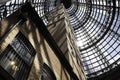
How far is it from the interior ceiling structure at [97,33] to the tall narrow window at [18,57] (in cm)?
1904

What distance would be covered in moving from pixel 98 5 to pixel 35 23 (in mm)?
24212

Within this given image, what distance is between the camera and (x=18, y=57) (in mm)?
10352

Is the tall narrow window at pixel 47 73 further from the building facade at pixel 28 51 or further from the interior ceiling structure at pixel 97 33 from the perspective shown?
the interior ceiling structure at pixel 97 33

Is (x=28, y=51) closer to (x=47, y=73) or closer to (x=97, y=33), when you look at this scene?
(x=47, y=73)

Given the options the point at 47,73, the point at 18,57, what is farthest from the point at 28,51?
the point at 47,73

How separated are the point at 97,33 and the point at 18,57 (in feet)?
95.6

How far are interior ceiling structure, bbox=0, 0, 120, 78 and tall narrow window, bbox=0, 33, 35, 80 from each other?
19.0 meters

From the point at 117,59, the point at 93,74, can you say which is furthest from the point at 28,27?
the point at 93,74

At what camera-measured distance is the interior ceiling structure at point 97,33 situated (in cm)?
3259

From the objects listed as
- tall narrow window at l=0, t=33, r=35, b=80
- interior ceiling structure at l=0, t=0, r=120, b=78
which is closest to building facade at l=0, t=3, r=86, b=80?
tall narrow window at l=0, t=33, r=35, b=80

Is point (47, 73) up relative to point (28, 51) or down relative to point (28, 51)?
down

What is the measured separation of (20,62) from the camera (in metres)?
10.3

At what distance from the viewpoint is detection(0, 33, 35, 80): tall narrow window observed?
909cm

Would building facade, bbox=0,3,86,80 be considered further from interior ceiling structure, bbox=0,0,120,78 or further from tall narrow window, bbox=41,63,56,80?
interior ceiling structure, bbox=0,0,120,78
